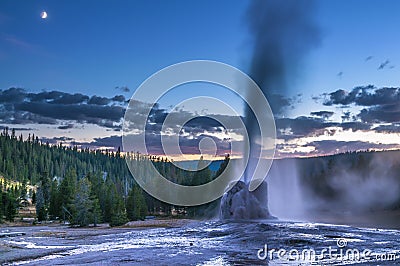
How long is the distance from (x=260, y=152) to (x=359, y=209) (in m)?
46.9

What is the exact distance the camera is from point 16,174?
181 m

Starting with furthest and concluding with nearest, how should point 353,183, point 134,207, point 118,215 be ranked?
point 353,183
point 134,207
point 118,215

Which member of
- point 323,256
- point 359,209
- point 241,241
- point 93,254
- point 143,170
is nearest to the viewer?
point 323,256

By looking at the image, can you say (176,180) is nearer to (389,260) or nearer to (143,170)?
(143,170)

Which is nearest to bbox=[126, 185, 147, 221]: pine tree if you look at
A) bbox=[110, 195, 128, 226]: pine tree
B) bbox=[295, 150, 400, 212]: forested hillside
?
bbox=[110, 195, 128, 226]: pine tree

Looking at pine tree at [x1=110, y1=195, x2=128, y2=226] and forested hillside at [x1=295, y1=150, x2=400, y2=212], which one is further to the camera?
forested hillside at [x1=295, y1=150, x2=400, y2=212]

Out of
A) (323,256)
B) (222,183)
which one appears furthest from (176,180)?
(323,256)

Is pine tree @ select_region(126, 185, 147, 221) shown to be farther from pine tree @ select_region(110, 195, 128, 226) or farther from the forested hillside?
the forested hillside

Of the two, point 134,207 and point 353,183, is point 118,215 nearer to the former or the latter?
point 134,207

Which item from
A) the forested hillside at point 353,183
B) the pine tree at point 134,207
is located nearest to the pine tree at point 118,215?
the pine tree at point 134,207

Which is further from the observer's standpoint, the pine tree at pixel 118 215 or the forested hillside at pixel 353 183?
the forested hillside at pixel 353 183

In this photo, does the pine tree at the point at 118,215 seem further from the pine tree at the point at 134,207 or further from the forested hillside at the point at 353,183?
the forested hillside at the point at 353,183

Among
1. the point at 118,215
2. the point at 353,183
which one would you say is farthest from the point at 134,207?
the point at 353,183

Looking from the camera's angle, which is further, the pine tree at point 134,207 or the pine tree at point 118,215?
the pine tree at point 134,207
